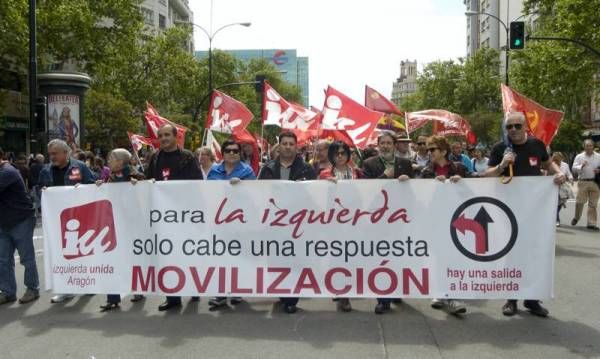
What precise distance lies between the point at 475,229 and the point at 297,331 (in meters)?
1.82

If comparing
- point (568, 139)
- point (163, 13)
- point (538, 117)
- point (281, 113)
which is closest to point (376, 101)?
point (281, 113)

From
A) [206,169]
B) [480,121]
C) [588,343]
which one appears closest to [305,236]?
[588,343]

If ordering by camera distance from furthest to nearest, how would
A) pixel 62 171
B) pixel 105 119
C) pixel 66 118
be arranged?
pixel 105 119 → pixel 66 118 → pixel 62 171

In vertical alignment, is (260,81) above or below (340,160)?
above

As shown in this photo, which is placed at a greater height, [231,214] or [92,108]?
[92,108]

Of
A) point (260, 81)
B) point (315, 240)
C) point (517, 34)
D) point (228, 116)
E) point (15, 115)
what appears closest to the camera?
point (315, 240)

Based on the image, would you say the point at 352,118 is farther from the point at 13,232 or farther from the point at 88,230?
the point at 13,232

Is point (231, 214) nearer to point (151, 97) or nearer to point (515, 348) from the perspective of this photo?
point (515, 348)

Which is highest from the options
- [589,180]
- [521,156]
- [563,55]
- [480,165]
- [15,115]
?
[563,55]

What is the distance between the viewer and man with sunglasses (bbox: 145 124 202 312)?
6477 mm

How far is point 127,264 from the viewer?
20.1 ft

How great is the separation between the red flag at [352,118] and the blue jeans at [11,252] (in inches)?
186

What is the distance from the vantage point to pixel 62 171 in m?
7.07

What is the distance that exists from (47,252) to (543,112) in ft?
23.4
